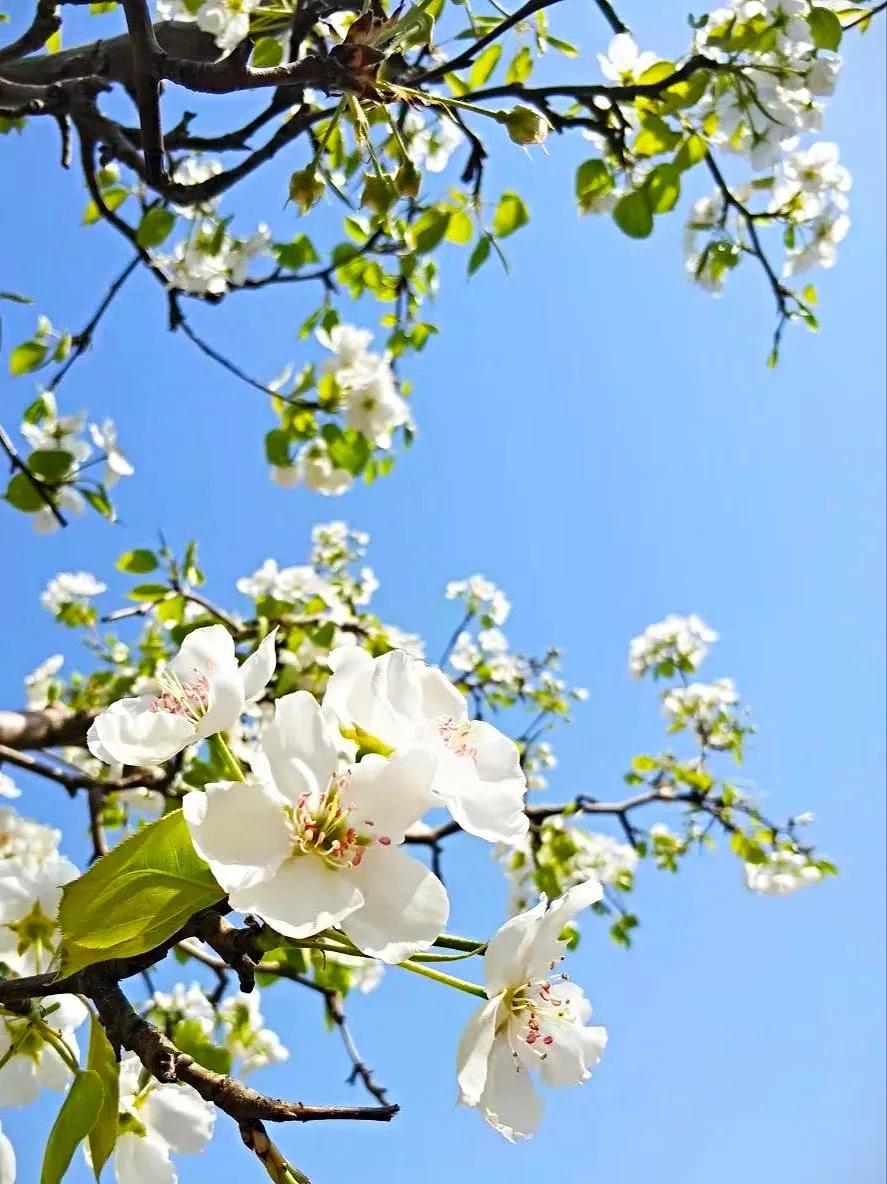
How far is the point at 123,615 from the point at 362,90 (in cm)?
216

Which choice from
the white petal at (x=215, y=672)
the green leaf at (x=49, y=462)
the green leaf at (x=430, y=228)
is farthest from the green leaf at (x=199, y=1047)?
the green leaf at (x=430, y=228)

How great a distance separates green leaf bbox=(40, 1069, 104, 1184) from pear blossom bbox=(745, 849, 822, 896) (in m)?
3.33

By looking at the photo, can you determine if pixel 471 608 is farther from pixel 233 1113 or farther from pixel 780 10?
pixel 233 1113

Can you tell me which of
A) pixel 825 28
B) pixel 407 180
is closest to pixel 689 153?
pixel 825 28

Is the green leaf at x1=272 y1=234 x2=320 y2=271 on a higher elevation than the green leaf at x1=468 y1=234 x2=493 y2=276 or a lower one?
higher

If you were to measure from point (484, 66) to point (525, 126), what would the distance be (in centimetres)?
115

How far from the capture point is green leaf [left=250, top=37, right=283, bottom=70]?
5.54 ft

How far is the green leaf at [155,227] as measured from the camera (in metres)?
2.10

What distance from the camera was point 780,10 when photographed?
6.32 ft

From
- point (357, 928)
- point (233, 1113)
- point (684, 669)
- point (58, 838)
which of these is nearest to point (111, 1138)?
point (233, 1113)

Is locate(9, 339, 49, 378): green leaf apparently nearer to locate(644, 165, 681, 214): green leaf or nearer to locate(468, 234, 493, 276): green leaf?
locate(468, 234, 493, 276): green leaf

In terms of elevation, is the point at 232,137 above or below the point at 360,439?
below

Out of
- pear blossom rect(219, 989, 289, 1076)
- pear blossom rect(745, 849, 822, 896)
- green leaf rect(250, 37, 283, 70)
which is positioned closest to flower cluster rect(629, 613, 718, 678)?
pear blossom rect(745, 849, 822, 896)

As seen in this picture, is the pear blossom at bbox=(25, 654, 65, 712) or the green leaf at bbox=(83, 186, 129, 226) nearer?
the green leaf at bbox=(83, 186, 129, 226)
